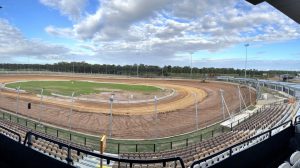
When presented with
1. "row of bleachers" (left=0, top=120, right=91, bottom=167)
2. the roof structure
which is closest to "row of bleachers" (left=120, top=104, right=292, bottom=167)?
"row of bleachers" (left=0, top=120, right=91, bottom=167)

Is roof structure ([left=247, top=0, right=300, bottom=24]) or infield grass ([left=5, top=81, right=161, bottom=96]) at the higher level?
roof structure ([left=247, top=0, right=300, bottom=24])

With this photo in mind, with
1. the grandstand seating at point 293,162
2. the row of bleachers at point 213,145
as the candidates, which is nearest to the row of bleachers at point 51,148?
the row of bleachers at point 213,145

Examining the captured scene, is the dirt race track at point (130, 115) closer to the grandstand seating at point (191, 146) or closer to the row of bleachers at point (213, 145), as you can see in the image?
the row of bleachers at point (213, 145)

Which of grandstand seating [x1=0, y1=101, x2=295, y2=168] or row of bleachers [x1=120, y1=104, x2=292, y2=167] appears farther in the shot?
row of bleachers [x1=120, y1=104, x2=292, y2=167]

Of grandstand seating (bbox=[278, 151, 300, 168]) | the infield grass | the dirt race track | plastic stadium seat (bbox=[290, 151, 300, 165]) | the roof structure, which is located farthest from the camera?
the infield grass

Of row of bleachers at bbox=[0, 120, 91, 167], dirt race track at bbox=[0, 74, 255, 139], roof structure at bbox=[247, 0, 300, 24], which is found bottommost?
dirt race track at bbox=[0, 74, 255, 139]

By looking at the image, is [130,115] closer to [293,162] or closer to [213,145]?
[213,145]

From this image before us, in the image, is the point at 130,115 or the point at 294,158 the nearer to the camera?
the point at 294,158

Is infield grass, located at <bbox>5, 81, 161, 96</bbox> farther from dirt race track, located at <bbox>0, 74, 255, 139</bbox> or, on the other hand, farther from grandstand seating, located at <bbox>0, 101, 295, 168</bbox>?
grandstand seating, located at <bbox>0, 101, 295, 168</bbox>

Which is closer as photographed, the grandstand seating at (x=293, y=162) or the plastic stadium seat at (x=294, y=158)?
the grandstand seating at (x=293, y=162)

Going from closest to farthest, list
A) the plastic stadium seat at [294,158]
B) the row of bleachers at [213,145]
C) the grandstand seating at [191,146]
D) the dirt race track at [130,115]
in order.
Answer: the plastic stadium seat at [294,158] < the grandstand seating at [191,146] < the row of bleachers at [213,145] < the dirt race track at [130,115]

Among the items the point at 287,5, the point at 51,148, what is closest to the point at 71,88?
the point at 51,148

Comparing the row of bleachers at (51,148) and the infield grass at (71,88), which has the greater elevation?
the row of bleachers at (51,148)

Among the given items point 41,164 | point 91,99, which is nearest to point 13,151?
point 41,164
